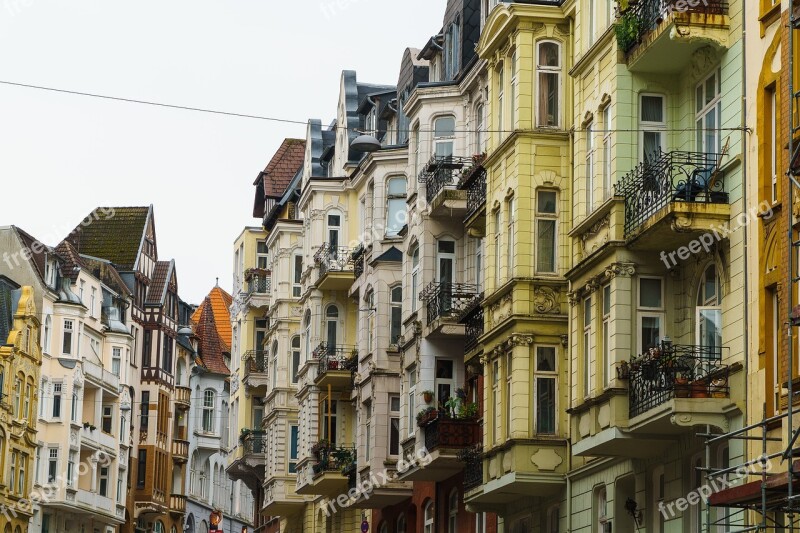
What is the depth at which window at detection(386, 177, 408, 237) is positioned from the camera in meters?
54.0

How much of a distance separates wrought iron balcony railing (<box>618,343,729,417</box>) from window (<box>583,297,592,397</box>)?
263cm

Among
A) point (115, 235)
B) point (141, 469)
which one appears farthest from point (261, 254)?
point (141, 469)

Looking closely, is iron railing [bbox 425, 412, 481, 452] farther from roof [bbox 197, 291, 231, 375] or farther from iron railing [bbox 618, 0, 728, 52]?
roof [bbox 197, 291, 231, 375]

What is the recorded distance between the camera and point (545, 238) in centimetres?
3669

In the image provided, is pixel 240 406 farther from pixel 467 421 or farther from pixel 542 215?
pixel 542 215

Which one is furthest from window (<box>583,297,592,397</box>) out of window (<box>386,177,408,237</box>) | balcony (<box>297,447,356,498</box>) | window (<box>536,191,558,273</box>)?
balcony (<box>297,447,356,498</box>)

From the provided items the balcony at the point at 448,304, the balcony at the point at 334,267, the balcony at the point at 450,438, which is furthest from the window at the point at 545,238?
the balcony at the point at 334,267

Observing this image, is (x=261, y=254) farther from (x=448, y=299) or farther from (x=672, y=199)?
(x=672, y=199)

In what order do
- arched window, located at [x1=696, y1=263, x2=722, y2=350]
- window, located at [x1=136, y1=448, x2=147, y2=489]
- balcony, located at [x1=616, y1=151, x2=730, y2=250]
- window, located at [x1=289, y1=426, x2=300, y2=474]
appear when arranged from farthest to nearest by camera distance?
window, located at [x1=136, y1=448, x2=147, y2=489] → window, located at [x1=289, y1=426, x2=300, y2=474] → arched window, located at [x1=696, y1=263, x2=722, y2=350] → balcony, located at [x1=616, y1=151, x2=730, y2=250]

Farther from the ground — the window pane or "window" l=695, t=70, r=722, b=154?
"window" l=695, t=70, r=722, b=154

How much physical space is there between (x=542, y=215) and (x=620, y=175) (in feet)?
15.8

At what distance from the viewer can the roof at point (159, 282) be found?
333 feet

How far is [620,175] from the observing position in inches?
Answer: 1259

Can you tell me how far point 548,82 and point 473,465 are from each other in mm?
9070
